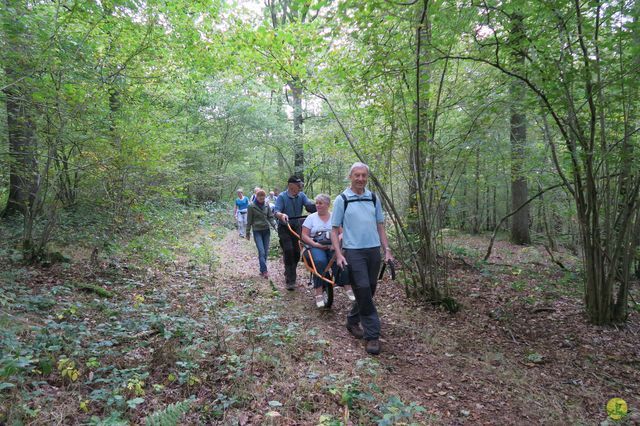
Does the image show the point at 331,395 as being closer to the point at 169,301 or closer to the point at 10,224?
the point at 169,301

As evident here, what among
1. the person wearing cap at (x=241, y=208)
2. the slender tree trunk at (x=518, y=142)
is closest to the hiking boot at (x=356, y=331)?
the slender tree trunk at (x=518, y=142)

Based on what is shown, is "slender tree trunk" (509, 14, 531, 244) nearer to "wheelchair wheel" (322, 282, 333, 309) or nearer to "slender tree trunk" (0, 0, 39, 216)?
"wheelchair wheel" (322, 282, 333, 309)

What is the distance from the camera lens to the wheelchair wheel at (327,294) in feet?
17.8

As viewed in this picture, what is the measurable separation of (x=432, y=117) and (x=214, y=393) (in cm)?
457

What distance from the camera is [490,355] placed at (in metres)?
4.23

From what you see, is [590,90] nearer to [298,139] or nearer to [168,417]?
[168,417]

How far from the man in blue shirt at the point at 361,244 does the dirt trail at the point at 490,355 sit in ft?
1.40

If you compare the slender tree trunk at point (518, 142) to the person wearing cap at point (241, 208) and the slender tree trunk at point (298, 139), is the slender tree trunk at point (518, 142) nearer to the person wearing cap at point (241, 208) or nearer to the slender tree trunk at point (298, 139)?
the person wearing cap at point (241, 208)

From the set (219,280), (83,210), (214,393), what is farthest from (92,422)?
(83,210)

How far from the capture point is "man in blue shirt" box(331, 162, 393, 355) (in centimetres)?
419

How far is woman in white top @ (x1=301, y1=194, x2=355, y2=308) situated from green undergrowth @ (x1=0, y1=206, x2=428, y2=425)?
3.00 feet

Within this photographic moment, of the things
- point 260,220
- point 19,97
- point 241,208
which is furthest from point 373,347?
point 241,208

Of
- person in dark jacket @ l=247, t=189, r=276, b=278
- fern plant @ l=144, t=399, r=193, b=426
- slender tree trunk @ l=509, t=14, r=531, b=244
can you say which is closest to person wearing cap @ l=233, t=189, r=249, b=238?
person in dark jacket @ l=247, t=189, r=276, b=278

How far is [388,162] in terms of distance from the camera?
6055 millimetres
